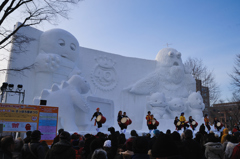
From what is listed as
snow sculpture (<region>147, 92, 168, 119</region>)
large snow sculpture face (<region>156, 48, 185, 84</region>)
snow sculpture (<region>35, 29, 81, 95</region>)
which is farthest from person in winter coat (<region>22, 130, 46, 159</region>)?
large snow sculpture face (<region>156, 48, 185, 84</region>)

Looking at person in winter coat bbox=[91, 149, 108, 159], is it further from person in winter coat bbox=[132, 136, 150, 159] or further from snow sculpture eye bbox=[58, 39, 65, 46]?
snow sculpture eye bbox=[58, 39, 65, 46]

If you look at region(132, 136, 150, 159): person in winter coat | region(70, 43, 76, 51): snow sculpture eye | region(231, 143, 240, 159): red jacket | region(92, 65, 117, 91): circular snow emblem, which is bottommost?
region(231, 143, 240, 159): red jacket

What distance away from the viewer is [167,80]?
17125 millimetres

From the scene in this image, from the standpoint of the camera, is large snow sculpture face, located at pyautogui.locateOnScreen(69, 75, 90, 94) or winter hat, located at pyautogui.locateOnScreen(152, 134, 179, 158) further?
large snow sculpture face, located at pyautogui.locateOnScreen(69, 75, 90, 94)

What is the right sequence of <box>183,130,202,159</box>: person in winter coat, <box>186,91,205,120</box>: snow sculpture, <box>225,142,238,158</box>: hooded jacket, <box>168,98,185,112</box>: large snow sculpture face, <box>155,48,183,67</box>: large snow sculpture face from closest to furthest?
<box>183,130,202,159</box>: person in winter coat
<box>225,142,238,158</box>: hooded jacket
<box>168,98,185,112</box>: large snow sculpture face
<box>186,91,205,120</box>: snow sculpture
<box>155,48,183,67</box>: large snow sculpture face

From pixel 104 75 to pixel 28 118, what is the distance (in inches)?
363

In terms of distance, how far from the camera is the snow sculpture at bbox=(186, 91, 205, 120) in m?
16.1

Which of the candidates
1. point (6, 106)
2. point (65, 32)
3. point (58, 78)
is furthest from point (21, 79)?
point (6, 106)

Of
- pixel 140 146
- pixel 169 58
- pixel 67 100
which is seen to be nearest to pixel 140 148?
pixel 140 146

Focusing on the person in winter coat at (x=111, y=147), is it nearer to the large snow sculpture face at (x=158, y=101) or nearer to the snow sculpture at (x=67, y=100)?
the snow sculpture at (x=67, y=100)

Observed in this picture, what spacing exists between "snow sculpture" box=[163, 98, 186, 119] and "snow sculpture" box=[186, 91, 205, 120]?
90 cm

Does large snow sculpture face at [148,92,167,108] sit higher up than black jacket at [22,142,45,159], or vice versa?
large snow sculpture face at [148,92,167,108]

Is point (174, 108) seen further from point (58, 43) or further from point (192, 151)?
point (192, 151)

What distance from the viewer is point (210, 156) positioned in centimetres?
343
